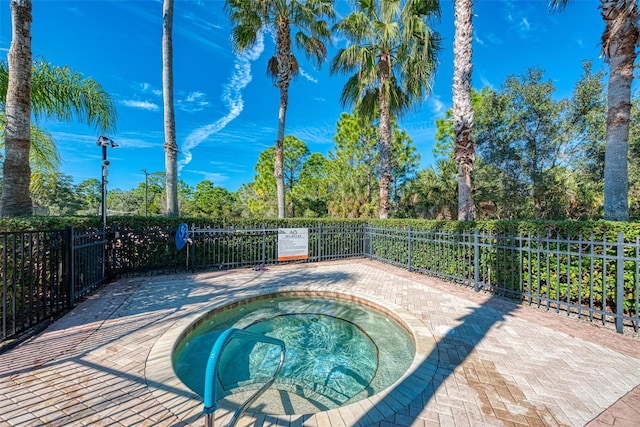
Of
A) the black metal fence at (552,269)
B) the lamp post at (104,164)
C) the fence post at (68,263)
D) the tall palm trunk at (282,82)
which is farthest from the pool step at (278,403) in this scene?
the tall palm trunk at (282,82)

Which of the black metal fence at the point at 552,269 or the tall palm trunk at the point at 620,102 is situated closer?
the black metal fence at the point at 552,269

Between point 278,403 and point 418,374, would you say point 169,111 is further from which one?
point 418,374

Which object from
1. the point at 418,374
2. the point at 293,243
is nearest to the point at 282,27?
the point at 293,243

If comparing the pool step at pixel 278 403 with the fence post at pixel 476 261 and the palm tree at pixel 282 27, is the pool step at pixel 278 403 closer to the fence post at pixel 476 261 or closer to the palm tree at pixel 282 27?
the fence post at pixel 476 261

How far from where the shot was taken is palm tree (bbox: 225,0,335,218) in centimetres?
935

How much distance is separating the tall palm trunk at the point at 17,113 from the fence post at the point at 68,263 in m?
1.58

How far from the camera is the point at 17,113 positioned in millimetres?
4648

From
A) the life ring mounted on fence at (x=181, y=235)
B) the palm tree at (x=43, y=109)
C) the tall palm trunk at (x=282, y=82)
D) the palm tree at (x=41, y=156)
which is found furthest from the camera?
the tall palm trunk at (x=282, y=82)

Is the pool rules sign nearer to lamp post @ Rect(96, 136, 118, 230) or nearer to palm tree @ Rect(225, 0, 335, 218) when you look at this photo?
palm tree @ Rect(225, 0, 335, 218)

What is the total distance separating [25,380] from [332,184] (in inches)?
781

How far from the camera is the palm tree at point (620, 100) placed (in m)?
4.53

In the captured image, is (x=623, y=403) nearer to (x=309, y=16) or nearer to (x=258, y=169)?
(x=309, y=16)

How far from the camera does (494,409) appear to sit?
7.06 ft

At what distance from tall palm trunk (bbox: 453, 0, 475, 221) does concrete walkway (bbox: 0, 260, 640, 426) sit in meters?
3.26
